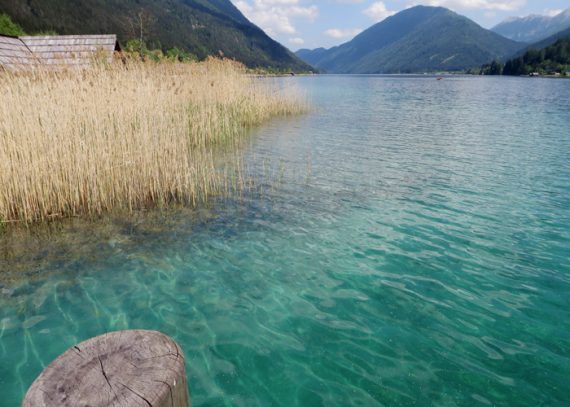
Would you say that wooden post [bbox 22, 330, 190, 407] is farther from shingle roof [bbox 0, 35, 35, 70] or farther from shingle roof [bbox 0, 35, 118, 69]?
shingle roof [bbox 0, 35, 35, 70]

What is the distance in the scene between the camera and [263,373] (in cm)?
353

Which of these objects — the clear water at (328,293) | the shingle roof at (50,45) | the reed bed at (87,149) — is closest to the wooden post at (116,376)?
the clear water at (328,293)

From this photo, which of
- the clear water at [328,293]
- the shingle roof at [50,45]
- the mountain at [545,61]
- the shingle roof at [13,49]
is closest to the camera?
the clear water at [328,293]

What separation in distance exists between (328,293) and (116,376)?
136 inches

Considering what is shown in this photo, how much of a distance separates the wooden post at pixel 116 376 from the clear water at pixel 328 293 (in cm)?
171

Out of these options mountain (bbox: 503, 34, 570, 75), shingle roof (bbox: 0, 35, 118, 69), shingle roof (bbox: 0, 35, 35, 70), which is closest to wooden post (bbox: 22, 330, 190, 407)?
shingle roof (bbox: 0, 35, 118, 69)

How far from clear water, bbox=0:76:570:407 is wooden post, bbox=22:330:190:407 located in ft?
5.61

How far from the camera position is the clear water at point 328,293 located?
3.43m

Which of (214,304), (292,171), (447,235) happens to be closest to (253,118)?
(292,171)

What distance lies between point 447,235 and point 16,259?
705 centimetres

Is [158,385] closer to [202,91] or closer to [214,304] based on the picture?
[214,304]

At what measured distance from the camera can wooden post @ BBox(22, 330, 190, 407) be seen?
1551mm

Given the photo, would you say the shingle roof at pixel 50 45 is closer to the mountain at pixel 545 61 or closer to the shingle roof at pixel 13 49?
the shingle roof at pixel 13 49

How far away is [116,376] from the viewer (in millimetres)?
1672
